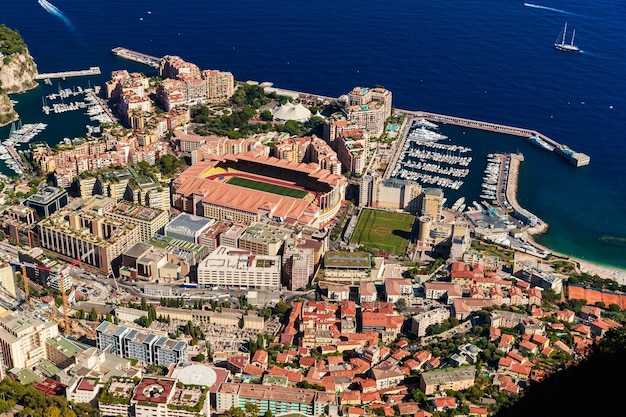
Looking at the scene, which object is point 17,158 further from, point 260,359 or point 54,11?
point 54,11

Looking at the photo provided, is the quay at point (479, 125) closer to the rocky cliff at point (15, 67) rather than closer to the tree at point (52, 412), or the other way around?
the rocky cliff at point (15, 67)

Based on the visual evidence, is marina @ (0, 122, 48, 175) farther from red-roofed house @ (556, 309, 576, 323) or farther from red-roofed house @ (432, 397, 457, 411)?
red-roofed house @ (556, 309, 576, 323)

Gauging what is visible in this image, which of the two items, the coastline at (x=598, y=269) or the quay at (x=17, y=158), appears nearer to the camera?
the coastline at (x=598, y=269)

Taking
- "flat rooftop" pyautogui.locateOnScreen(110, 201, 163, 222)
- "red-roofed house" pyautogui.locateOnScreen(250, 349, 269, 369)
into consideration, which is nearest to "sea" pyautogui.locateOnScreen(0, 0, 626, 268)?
"flat rooftop" pyautogui.locateOnScreen(110, 201, 163, 222)

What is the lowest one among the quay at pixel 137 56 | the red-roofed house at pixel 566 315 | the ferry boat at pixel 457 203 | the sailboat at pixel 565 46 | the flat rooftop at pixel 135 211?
the red-roofed house at pixel 566 315

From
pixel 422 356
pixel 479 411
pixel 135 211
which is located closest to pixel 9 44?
pixel 135 211

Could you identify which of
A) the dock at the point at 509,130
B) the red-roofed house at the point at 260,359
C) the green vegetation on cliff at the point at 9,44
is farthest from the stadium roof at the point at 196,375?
the green vegetation on cliff at the point at 9,44
